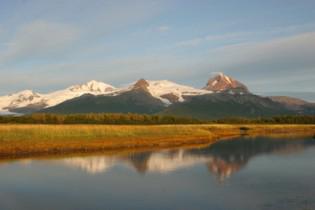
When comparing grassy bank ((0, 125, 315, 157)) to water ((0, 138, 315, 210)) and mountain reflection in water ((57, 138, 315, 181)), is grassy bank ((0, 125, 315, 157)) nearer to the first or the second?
water ((0, 138, 315, 210))

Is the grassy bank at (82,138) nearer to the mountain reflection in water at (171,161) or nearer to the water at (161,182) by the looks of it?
the water at (161,182)

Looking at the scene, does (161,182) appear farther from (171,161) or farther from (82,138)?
(82,138)

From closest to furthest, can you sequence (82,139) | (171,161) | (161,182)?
(161,182)
(171,161)
(82,139)


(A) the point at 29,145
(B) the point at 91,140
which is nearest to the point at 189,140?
(B) the point at 91,140

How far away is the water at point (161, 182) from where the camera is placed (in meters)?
29.7

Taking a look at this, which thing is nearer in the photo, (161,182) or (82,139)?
(161,182)

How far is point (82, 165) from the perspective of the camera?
49219mm

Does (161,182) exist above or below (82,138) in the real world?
below

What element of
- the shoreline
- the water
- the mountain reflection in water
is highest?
the shoreline

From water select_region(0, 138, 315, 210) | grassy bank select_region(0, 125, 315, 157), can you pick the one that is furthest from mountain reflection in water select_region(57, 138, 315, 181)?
grassy bank select_region(0, 125, 315, 157)

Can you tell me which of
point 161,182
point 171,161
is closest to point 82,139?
point 171,161

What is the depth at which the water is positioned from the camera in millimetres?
29656

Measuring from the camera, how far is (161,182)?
38281 mm

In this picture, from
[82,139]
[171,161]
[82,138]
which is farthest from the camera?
[82,138]
